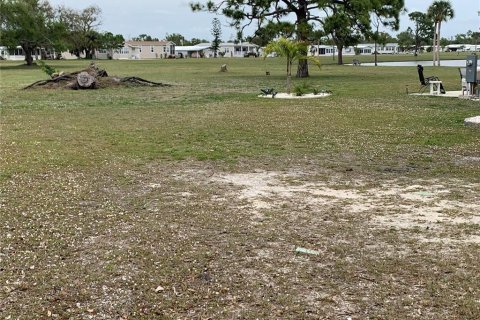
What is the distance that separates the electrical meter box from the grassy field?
19.7 feet

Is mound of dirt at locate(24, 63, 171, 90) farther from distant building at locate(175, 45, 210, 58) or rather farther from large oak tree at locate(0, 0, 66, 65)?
distant building at locate(175, 45, 210, 58)

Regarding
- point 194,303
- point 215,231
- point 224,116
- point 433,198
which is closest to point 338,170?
point 433,198

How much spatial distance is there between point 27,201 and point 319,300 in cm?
415

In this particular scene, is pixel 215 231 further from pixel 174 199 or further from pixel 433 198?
pixel 433 198

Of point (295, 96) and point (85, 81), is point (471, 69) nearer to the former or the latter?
point (295, 96)

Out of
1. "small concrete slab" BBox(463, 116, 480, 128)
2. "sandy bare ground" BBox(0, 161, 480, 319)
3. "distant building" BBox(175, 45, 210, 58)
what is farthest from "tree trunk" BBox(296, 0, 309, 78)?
"distant building" BBox(175, 45, 210, 58)

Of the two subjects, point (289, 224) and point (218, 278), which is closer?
point (218, 278)

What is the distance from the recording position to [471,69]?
58.7 feet

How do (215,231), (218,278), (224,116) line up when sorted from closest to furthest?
(218,278) < (215,231) < (224,116)

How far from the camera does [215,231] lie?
552 centimetres

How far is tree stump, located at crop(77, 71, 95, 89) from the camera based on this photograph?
84.6 feet

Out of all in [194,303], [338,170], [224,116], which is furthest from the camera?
[224,116]

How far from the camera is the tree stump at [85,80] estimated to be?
2578cm

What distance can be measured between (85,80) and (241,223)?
2170 cm
